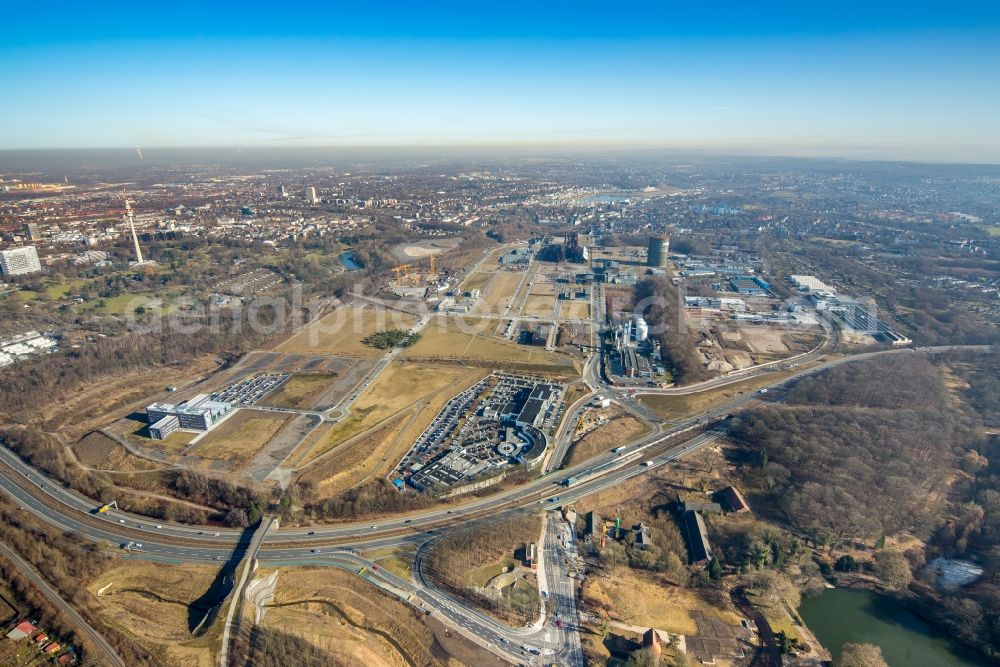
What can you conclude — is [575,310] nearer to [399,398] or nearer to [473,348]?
[473,348]

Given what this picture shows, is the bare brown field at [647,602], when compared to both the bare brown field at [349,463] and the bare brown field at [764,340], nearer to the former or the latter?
the bare brown field at [349,463]

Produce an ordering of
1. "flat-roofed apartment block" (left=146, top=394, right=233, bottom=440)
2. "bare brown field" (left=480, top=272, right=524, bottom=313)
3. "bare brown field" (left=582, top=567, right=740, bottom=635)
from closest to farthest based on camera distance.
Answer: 1. "bare brown field" (left=582, top=567, right=740, bottom=635)
2. "flat-roofed apartment block" (left=146, top=394, right=233, bottom=440)
3. "bare brown field" (left=480, top=272, right=524, bottom=313)

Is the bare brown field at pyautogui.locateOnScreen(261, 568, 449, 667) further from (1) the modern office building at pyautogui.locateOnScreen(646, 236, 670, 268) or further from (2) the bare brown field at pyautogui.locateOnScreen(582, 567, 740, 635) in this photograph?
(1) the modern office building at pyautogui.locateOnScreen(646, 236, 670, 268)

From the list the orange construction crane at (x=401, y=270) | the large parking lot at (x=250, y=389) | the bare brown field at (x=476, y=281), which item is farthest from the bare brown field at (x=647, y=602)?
the orange construction crane at (x=401, y=270)

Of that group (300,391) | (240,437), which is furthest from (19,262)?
(240,437)

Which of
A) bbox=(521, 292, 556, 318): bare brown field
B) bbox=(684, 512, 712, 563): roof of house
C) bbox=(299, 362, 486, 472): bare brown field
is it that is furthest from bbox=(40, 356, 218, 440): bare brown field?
bbox=(684, 512, 712, 563): roof of house

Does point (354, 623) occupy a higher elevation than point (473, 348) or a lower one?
lower

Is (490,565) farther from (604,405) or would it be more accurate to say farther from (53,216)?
(53,216)
